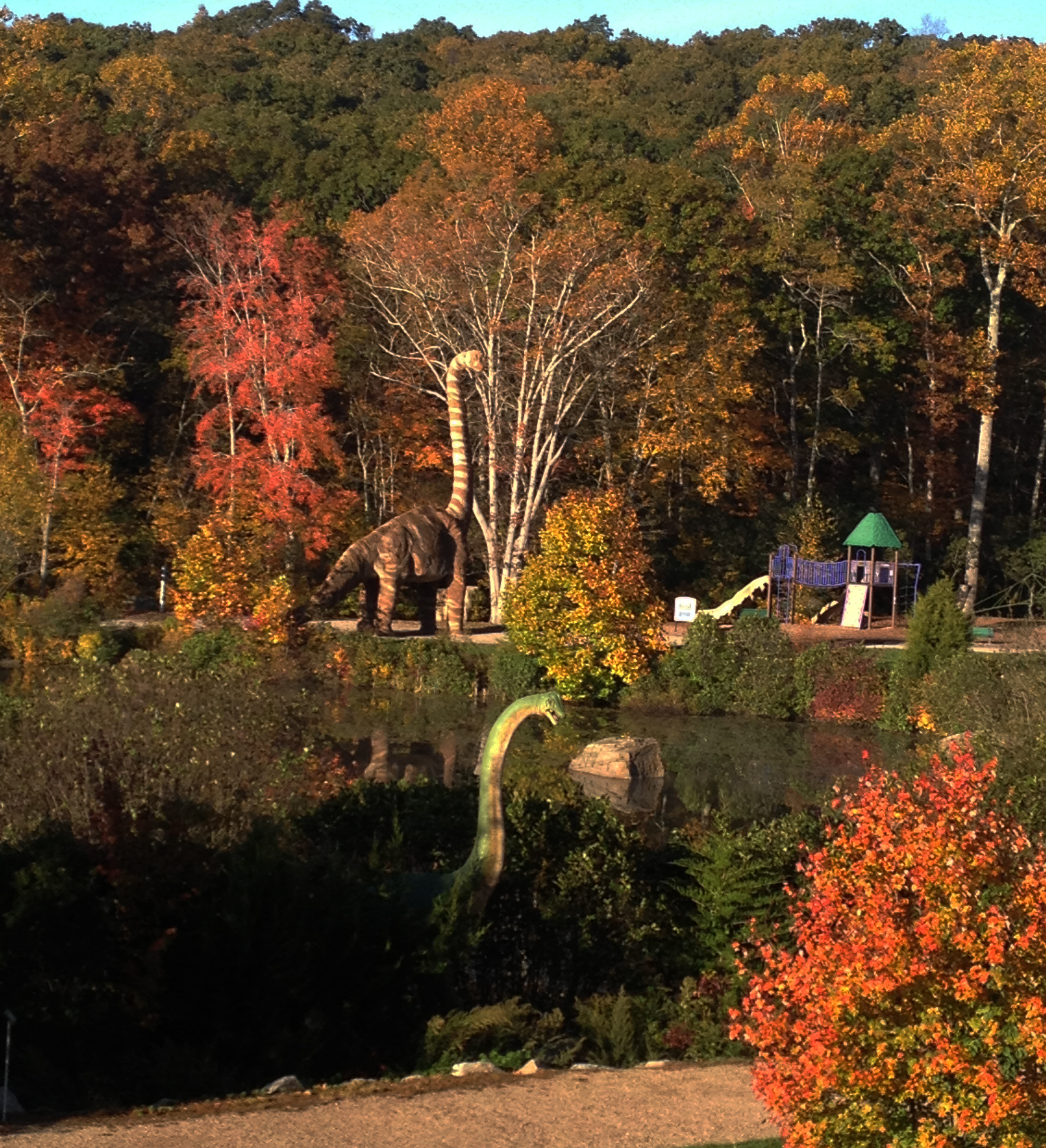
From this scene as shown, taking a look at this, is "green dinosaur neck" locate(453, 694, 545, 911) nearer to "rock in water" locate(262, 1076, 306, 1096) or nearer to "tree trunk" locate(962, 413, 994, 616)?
"rock in water" locate(262, 1076, 306, 1096)

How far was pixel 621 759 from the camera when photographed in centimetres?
2136

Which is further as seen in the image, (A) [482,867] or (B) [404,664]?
(B) [404,664]

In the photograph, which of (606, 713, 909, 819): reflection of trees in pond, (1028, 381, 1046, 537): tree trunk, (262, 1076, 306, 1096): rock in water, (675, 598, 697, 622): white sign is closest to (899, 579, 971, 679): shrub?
(606, 713, 909, 819): reflection of trees in pond

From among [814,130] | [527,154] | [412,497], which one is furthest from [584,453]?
[814,130]

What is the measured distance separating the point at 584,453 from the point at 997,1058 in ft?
96.3

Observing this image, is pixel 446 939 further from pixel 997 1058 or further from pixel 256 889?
pixel 997 1058

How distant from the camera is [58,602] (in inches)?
1064

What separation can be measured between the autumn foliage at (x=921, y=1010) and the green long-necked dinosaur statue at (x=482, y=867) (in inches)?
182

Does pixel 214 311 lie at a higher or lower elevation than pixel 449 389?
higher

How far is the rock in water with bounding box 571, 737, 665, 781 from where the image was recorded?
2128 centimetres

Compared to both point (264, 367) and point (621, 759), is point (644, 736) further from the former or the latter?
point (264, 367)

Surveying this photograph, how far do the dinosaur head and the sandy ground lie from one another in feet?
12.7

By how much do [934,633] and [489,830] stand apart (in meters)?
15.4

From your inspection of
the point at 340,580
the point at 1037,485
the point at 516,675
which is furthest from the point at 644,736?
the point at 1037,485
